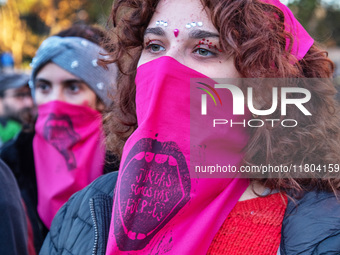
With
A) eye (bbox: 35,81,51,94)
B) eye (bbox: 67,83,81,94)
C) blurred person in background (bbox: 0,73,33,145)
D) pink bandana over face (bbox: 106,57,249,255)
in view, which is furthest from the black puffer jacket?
blurred person in background (bbox: 0,73,33,145)

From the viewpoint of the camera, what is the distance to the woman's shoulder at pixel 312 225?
1.52 meters

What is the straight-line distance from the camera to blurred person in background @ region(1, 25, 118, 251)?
324cm

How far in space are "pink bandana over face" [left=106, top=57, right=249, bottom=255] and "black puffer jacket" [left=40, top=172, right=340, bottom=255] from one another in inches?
7.3

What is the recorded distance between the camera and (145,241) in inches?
66.8

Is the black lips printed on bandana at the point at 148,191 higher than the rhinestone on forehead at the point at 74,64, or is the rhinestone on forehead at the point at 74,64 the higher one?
the black lips printed on bandana at the point at 148,191

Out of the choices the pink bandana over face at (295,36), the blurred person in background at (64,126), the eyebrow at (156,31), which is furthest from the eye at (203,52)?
the blurred person in background at (64,126)

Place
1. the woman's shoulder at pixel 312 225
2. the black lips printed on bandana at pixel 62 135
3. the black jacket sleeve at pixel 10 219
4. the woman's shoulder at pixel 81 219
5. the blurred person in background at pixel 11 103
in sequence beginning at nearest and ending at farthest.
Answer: the woman's shoulder at pixel 312 225 → the woman's shoulder at pixel 81 219 → the black jacket sleeve at pixel 10 219 → the black lips printed on bandana at pixel 62 135 → the blurred person in background at pixel 11 103

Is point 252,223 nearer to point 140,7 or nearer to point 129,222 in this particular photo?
point 129,222

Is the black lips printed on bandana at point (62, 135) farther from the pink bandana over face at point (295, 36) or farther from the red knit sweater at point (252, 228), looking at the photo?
the pink bandana over face at point (295, 36)

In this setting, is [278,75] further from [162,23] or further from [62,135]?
[62,135]

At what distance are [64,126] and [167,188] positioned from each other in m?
1.85

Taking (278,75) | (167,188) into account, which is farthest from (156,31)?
(167,188)

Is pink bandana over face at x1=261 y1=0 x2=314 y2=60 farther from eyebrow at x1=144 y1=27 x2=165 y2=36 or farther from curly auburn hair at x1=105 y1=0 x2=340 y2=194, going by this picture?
eyebrow at x1=144 y1=27 x2=165 y2=36

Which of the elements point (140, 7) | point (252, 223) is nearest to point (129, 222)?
point (252, 223)
